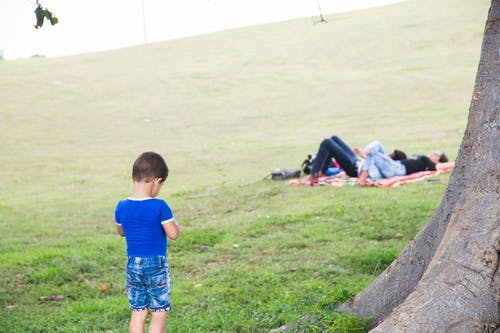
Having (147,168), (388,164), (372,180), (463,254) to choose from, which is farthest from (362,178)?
(463,254)

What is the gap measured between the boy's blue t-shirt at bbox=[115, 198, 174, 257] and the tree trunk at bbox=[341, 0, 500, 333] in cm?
142

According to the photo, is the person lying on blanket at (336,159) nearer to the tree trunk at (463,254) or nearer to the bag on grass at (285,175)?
the bag on grass at (285,175)

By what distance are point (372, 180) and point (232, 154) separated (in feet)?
32.6

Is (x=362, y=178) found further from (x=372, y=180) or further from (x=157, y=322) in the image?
(x=157, y=322)

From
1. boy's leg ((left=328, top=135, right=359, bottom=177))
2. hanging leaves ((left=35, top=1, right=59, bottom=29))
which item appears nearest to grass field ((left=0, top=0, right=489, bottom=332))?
boy's leg ((left=328, top=135, right=359, bottom=177))

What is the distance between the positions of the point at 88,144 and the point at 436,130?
42.6 ft

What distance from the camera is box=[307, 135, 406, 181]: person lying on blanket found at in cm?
1385

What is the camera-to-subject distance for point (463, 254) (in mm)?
4227

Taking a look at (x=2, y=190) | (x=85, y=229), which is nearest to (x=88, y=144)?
(x=2, y=190)

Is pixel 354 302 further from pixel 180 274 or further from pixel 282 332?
pixel 180 274

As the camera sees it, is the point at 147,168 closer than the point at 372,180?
Yes

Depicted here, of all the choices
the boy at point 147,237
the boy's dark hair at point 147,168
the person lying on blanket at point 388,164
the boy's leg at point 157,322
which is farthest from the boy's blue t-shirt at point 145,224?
the person lying on blanket at point 388,164

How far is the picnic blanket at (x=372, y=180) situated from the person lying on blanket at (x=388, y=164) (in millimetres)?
132

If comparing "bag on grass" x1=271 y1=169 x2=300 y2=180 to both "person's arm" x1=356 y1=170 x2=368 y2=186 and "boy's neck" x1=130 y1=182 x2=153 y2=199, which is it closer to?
"person's arm" x1=356 y1=170 x2=368 y2=186
